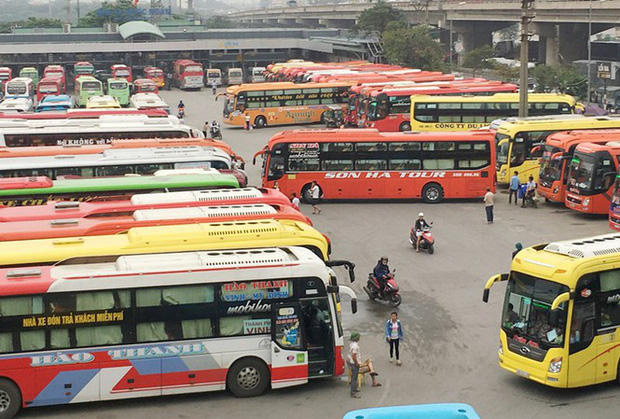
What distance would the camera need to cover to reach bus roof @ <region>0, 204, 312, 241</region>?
18109mm

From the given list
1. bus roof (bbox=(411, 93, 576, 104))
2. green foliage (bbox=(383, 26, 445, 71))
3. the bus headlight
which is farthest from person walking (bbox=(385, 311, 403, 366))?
green foliage (bbox=(383, 26, 445, 71))

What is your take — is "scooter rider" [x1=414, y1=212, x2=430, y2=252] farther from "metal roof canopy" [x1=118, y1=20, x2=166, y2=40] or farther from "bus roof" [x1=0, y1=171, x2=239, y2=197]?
"metal roof canopy" [x1=118, y1=20, x2=166, y2=40]

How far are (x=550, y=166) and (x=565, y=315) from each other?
1681cm

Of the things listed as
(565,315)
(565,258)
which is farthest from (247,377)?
(565,258)

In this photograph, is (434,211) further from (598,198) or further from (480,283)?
(480,283)

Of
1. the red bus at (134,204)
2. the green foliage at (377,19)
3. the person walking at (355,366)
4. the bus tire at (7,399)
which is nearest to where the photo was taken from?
the bus tire at (7,399)

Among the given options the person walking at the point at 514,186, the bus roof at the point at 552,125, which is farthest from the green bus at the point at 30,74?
the person walking at the point at 514,186

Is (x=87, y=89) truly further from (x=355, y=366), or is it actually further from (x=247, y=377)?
(x=355, y=366)

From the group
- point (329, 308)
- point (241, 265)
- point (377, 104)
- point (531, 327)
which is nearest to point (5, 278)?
point (241, 265)

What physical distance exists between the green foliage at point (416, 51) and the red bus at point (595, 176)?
149 feet

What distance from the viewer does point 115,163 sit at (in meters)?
26.7

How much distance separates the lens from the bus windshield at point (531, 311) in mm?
15133

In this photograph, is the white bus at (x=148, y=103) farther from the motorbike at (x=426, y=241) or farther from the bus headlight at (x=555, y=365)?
the bus headlight at (x=555, y=365)

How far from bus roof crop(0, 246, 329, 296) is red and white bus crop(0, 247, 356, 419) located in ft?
0.05
